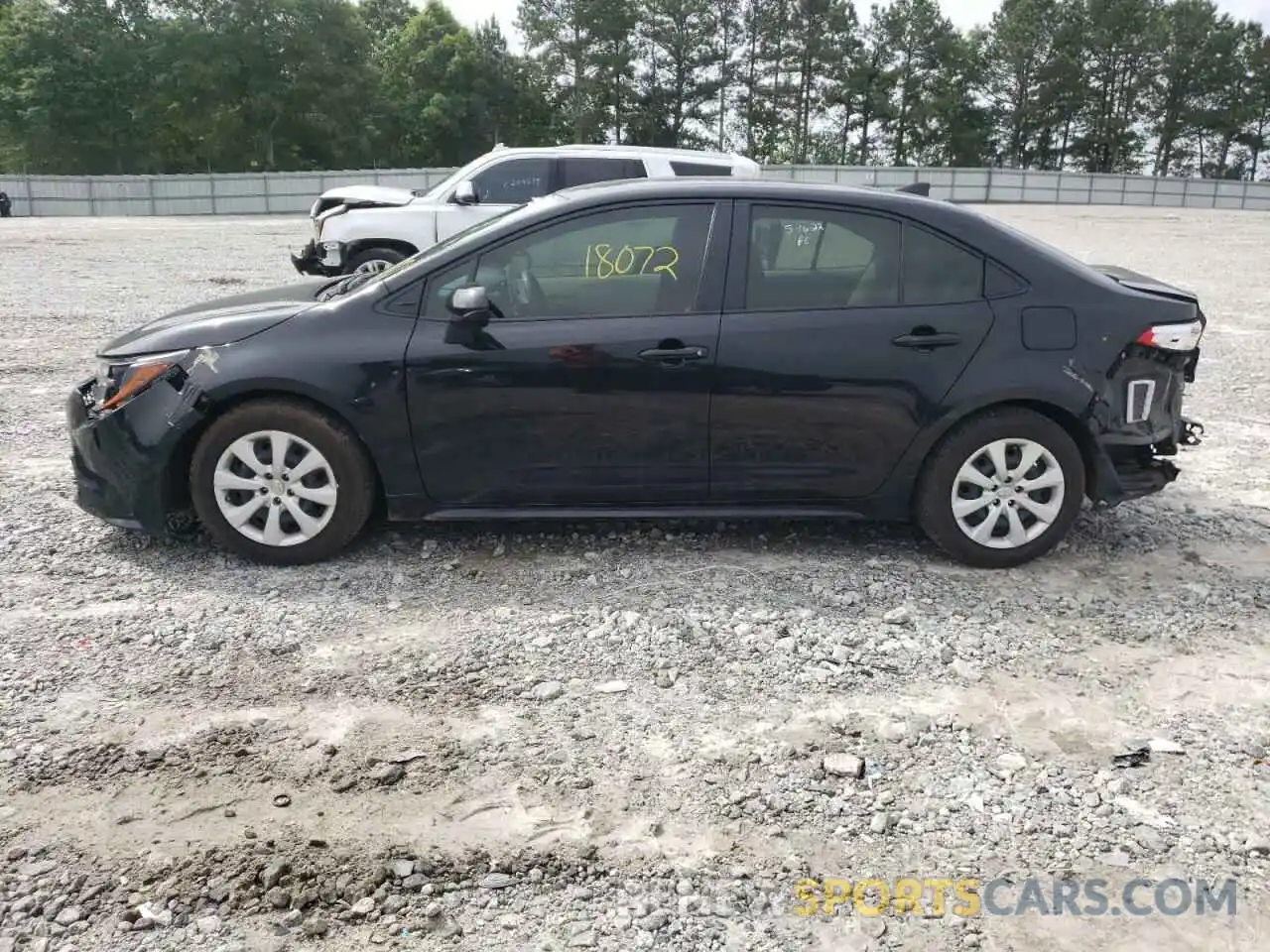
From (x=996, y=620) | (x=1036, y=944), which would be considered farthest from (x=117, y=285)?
(x=1036, y=944)

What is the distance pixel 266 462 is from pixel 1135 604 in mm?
3738

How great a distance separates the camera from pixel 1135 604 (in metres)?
4.41

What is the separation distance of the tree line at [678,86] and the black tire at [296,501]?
57627mm

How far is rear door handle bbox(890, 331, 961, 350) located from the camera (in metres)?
4.51

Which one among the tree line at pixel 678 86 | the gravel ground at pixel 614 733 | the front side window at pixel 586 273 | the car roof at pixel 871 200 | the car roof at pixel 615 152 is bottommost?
the gravel ground at pixel 614 733

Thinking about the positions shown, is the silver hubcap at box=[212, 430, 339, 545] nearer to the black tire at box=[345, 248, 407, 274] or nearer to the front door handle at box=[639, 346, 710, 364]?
the front door handle at box=[639, 346, 710, 364]

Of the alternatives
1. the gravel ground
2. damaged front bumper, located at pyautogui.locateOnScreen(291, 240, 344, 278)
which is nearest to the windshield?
damaged front bumper, located at pyautogui.locateOnScreen(291, 240, 344, 278)

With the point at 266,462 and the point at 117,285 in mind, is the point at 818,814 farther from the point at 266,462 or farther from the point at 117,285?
the point at 117,285

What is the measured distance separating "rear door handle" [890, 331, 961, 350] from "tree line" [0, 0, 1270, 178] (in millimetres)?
58262

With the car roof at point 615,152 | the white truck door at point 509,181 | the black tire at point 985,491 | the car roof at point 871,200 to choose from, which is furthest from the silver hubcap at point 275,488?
the car roof at point 615,152

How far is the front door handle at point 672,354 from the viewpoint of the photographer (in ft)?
14.6

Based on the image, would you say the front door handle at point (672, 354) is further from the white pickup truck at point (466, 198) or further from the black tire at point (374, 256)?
the black tire at point (374, 256)

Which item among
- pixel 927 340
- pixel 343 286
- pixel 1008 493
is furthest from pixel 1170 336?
pixel 343 286

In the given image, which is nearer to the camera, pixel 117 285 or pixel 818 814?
pixel 818 814
